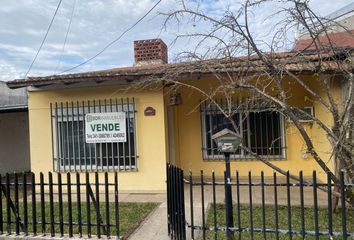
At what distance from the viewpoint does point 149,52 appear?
41.3 feet

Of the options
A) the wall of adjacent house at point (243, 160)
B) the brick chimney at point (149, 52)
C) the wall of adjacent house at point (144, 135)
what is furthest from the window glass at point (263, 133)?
the brick chimney at point (149, 52)

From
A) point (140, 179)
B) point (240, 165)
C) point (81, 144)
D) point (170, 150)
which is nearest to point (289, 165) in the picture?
point (240, 165)

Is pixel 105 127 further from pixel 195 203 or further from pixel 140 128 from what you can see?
pixel 195 203

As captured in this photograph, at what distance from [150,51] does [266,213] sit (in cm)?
788

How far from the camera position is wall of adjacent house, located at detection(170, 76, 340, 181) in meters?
9.01

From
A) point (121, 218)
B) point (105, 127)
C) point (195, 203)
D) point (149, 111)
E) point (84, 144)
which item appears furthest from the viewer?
point (84, 144)

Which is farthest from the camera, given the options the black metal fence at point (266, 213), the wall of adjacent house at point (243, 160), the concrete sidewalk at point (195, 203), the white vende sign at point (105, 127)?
the wall of adjacent house at point (243, 160)

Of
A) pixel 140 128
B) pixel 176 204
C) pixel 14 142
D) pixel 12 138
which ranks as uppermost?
pixel 140 128

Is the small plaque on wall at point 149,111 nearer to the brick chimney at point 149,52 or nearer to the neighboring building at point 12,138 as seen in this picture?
the brick chimney at point 149,52

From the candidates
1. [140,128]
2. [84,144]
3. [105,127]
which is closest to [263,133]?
[140,128]

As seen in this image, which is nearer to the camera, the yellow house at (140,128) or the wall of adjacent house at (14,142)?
the yellow house at (140,128)

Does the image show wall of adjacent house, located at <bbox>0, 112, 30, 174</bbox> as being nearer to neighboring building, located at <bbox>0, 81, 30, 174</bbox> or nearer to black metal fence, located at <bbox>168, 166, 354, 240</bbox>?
neighboring building, located at <bbox>0, 81, 30, 174</bbox>

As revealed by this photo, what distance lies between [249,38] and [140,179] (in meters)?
4.97

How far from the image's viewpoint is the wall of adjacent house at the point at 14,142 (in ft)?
45.2
